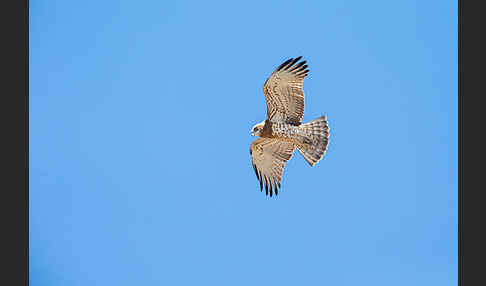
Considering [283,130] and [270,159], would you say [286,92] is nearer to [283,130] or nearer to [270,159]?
[283,130]

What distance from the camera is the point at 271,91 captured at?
7.46m

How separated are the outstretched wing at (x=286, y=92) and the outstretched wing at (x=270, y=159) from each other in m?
0.54

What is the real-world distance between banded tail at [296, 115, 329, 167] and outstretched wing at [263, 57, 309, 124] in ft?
0.67

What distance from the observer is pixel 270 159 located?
27.0 ft

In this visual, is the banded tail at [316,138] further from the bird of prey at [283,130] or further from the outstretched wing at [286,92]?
the outstretched wing at [286,92]

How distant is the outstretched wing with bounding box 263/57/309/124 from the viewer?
7305 millimetres

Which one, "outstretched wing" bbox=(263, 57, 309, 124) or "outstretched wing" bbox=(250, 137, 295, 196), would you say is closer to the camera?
"outstretched wing" bbox=(263, 57, 309, 124)

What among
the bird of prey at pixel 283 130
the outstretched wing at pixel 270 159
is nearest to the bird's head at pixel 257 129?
the bird of prey at pixel 283 130

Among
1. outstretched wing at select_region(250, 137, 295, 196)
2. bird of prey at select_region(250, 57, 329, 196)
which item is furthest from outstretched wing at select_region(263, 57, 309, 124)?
outstretched wing at select_region(250, 137, 295, 196)

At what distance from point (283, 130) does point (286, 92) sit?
1.65 ft

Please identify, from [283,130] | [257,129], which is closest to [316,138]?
[283,130]

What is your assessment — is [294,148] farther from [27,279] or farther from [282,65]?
[27,279]

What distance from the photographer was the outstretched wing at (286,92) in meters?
7.30

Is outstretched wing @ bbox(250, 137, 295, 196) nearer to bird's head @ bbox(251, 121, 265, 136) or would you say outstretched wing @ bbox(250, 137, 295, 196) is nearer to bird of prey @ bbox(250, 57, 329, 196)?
bird of prey @ bbox(250, 57, 329, 196)
